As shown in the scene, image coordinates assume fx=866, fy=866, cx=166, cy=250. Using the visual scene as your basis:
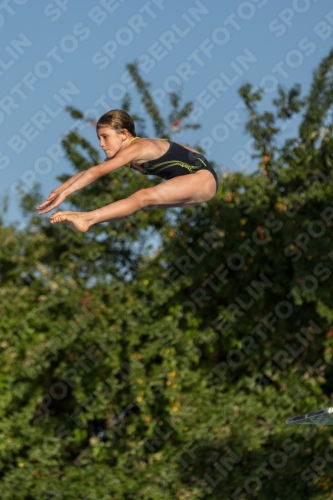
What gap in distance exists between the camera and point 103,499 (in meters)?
8.28

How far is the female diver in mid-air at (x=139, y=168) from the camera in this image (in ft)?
14.3

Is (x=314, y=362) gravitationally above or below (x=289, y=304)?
below

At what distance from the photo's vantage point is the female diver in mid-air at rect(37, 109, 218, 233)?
4.34 m

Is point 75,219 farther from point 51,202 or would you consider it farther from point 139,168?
point 139,168

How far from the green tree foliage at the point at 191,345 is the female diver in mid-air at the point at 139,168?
356 centimetres

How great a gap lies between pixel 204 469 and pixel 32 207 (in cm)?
385

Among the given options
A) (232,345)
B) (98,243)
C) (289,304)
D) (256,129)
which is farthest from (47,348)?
(256,129)

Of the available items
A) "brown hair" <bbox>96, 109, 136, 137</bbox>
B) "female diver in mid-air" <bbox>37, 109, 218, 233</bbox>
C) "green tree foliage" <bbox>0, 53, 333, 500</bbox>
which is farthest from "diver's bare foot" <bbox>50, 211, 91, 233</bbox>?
"green tree foliage" <bbox>0, 53, 333, 500</bbox>

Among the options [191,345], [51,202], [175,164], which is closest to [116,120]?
[175,164]

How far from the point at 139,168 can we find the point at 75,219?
651mm

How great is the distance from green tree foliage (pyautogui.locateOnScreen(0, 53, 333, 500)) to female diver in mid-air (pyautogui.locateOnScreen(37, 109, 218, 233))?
3560mm

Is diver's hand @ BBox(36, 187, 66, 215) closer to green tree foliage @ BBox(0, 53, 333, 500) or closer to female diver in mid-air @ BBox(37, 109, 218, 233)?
female diver in mid-air @ BBox(37, 109, 218, 233)

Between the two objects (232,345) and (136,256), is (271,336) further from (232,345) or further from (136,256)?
(136,256)

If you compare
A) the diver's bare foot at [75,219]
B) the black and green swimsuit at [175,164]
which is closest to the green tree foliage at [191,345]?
the black and green swimsuit at [175,164]
